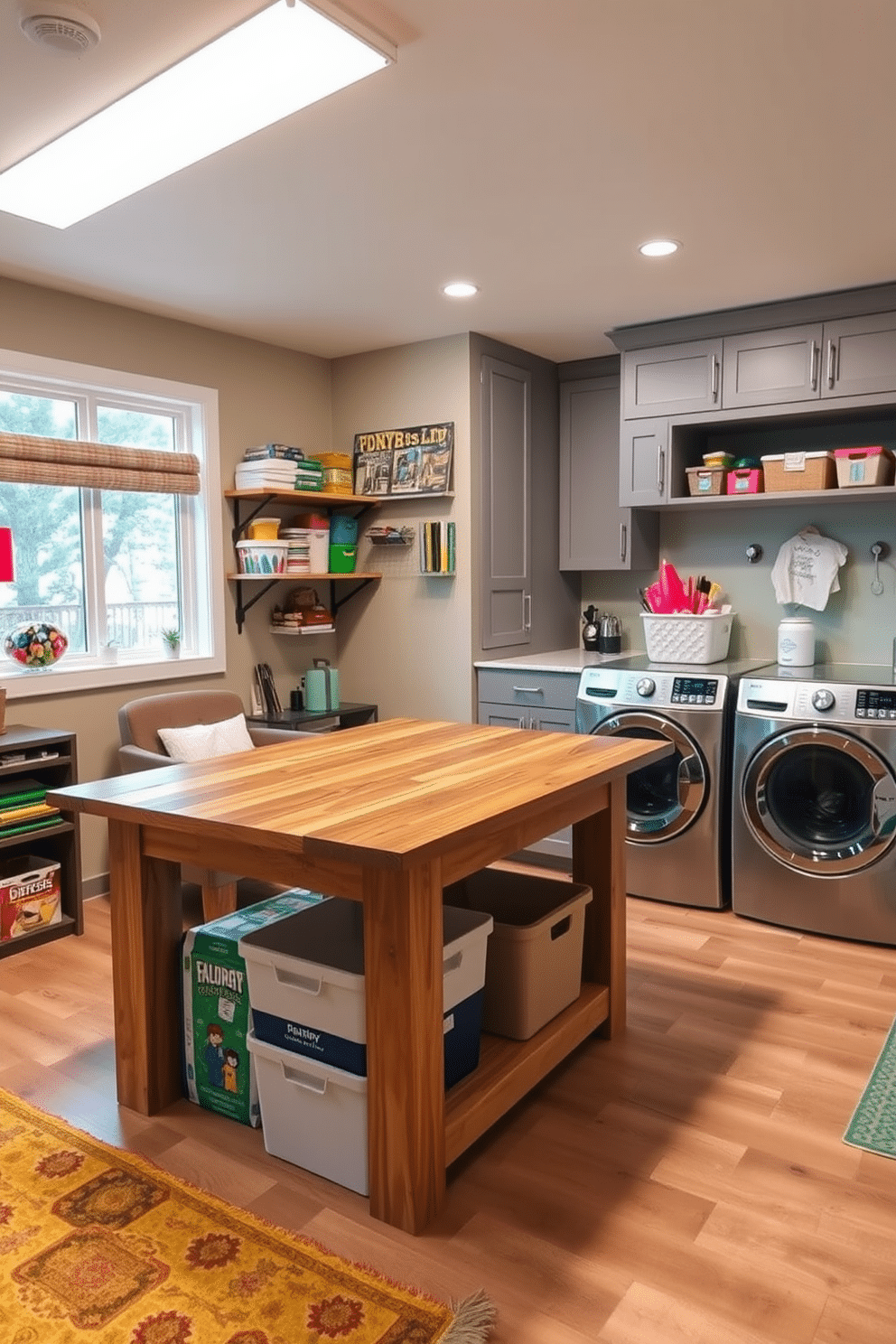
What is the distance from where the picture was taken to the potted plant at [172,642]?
4.20 metres

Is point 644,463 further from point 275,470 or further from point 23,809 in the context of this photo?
point 23,809

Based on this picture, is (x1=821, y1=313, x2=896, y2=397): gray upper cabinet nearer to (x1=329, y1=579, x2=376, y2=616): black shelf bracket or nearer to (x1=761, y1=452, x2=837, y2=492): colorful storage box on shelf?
(x1=761, y1=452, x2=837, y2=492): colorful storage box on shelf

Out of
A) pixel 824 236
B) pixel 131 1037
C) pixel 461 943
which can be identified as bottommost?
pixel 131 1037

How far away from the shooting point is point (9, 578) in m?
3.32

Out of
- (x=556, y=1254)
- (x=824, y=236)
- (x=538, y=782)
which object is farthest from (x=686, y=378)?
(x=556, y=1254)

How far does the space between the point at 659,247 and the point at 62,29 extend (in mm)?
1965

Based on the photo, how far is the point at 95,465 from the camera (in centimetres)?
377

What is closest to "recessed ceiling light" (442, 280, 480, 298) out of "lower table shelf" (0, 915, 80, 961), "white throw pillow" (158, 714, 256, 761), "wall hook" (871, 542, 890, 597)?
"white throw pillow" (158, 714, 256, 761)

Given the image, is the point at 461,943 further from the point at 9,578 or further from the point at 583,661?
the point at 583,661

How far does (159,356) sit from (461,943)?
301 cm

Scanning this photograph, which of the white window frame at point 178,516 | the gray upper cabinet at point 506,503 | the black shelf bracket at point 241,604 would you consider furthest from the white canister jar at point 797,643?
the white window frame at point 178,516

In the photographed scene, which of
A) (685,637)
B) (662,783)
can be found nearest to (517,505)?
(685,637)

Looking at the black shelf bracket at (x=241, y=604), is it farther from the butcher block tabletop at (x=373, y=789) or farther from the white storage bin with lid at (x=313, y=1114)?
the white storage bin with lid at (x=313, y=1114)

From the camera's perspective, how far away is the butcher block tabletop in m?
1.75
